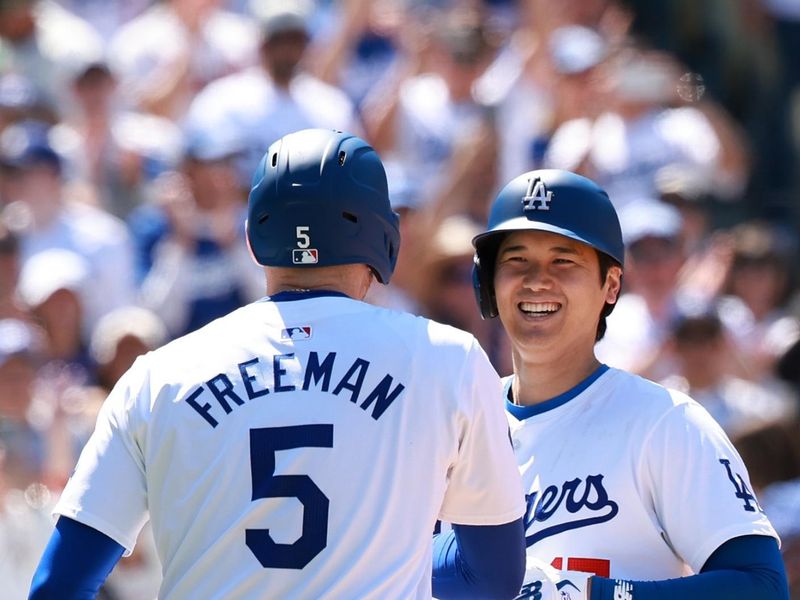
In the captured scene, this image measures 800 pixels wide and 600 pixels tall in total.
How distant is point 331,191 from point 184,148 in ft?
17.4

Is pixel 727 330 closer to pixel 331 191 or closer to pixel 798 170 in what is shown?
pixel 798 170

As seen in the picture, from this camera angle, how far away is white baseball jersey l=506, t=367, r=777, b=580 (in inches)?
133

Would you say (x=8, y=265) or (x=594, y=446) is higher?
(x=8, y=265)

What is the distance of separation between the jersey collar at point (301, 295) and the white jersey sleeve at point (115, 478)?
1.01 feet

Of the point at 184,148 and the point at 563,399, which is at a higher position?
the point at 184,148

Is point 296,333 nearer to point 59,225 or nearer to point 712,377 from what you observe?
point 712,377

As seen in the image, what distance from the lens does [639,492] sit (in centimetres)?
Answer: 349

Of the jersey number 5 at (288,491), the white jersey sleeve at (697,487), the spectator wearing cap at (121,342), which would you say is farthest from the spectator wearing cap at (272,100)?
the jersey number 5 at (288,491)

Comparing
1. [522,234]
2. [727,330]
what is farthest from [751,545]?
[727,330]

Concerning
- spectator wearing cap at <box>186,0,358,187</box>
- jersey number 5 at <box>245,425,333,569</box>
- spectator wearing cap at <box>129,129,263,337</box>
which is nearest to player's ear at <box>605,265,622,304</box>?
jersey number 5 at <box>245,425,333,569</box>

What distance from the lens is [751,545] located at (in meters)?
→ 3.36

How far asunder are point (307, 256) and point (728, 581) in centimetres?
117

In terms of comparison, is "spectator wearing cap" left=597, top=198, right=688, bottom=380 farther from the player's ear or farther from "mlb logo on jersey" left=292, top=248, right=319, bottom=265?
"mlb logo on jersey" left=292, top=248, right=319, bottom=265

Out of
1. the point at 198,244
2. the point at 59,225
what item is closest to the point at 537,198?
the point at 198,244
